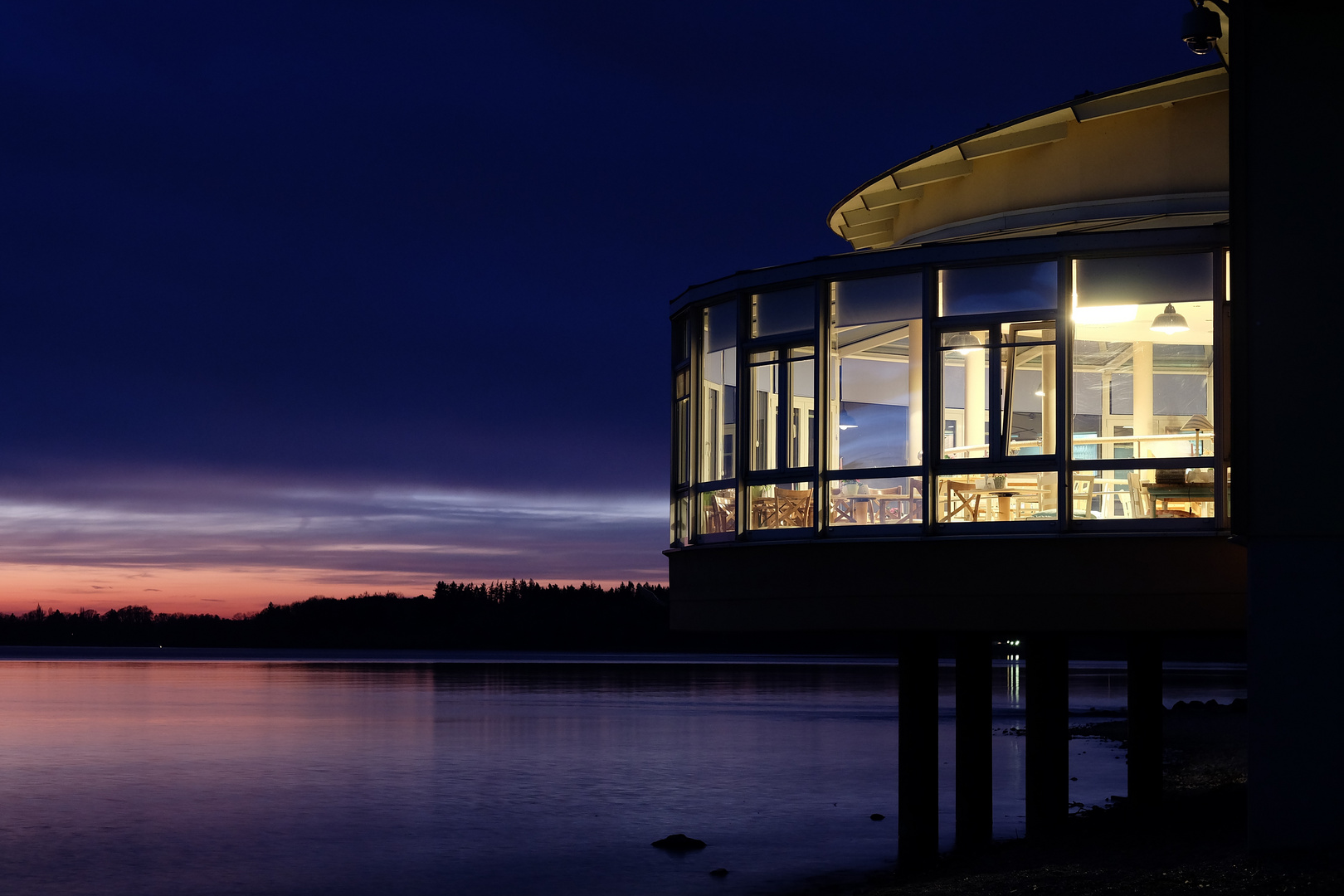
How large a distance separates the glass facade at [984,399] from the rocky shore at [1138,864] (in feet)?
9.63

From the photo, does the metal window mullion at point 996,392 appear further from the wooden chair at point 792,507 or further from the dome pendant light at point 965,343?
the wooden chair at point 792,507

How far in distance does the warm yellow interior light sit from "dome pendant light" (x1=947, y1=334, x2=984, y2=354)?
Result: 0.90 m

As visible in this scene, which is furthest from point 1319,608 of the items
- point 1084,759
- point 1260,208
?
point 1084,759

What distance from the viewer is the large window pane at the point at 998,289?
1265cm

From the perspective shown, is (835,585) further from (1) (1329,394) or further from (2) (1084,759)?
(2) (1084,759)

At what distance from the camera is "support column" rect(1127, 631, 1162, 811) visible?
2817 cm

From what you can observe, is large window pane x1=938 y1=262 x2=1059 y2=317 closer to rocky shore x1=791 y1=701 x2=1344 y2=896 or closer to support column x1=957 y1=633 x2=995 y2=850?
rocky shore x1=791 y1=701 x2=1344 y2=896

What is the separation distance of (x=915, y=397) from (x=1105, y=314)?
184 cm

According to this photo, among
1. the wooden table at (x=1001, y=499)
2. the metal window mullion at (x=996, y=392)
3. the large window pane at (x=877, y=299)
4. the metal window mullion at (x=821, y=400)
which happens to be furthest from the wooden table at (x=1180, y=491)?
the metal window mullion at (x=821, y=400)

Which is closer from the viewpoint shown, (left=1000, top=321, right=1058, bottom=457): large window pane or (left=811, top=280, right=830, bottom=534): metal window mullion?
(left=1000, top=321, right=1058, bottom=457): large window pane

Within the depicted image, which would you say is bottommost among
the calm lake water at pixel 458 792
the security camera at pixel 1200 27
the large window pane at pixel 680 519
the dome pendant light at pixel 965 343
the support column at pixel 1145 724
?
the calm lake water at pixel 458 792

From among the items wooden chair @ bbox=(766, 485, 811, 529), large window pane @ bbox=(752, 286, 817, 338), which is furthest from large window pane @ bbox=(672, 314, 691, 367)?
wooden chair @ bbox=(766, 485, 811, 529)

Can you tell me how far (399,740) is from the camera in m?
61.4

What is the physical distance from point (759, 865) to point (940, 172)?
16.5 metres
